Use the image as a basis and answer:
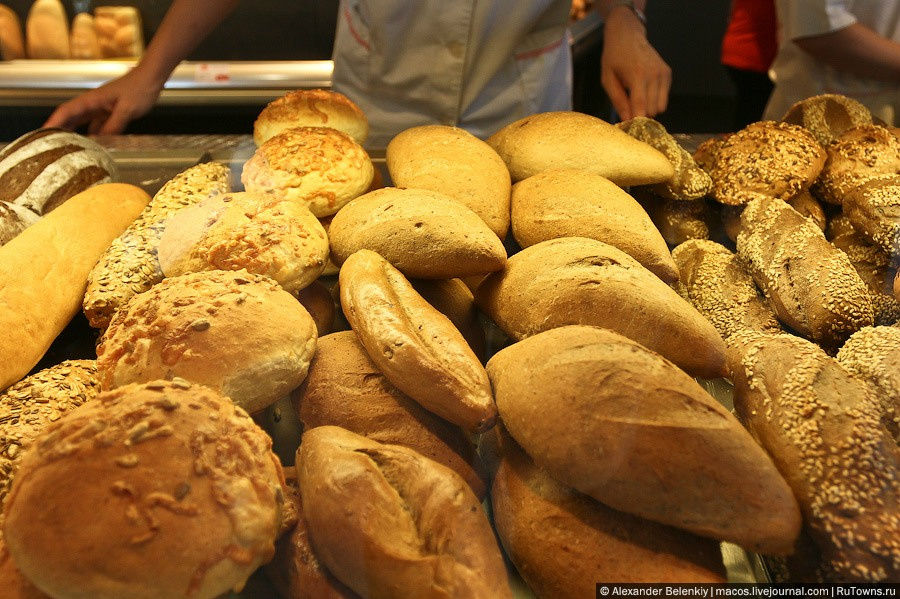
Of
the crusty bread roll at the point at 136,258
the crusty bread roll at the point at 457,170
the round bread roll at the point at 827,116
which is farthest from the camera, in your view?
the round bread roll at the point at 827,116

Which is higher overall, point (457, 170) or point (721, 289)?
point (457, 170)

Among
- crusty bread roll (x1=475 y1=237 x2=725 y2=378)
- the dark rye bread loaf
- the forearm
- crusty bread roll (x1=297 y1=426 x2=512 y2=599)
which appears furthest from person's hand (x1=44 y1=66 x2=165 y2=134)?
the forearm

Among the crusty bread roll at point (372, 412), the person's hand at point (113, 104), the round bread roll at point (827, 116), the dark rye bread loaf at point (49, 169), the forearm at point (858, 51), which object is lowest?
the person's hand at point (113, 104)

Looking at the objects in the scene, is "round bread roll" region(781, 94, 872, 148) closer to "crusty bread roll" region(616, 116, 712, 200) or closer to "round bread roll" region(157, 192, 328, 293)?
"crusty bread roll" region(616, 116, 712, 200)

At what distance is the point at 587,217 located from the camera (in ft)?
4.24

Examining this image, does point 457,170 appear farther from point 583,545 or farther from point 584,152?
point 583,545

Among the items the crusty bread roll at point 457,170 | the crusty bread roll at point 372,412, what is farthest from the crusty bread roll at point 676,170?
the crusty bread roll at point 372,412

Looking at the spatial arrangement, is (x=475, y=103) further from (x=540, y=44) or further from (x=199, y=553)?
(x=199, y=553)

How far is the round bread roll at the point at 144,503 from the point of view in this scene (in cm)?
63

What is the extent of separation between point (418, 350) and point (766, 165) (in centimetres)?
111

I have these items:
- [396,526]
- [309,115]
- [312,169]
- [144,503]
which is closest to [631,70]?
[309,115]

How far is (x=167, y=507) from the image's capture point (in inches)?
26.0

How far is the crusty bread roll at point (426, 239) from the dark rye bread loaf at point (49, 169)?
2.84ft

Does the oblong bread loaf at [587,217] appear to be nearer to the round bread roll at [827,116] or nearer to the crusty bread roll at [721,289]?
the crusty bread roll at [721,289]
